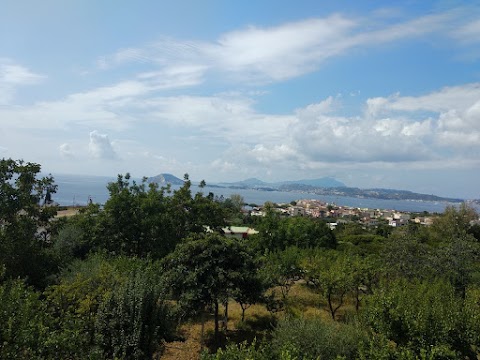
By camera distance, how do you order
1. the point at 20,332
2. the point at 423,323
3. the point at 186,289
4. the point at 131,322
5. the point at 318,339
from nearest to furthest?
1. the point at 20,332
2. the point at 131,322
3. the point at 318,339
4. the point at 423,323
5. the point at 186,289

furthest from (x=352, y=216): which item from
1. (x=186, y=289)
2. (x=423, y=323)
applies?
(x=423, y=323)

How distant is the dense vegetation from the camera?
9.28 m

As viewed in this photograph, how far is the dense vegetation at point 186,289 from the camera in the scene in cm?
928

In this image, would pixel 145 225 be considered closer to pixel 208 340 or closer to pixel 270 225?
pixel 208 340

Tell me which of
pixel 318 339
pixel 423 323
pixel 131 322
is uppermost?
pixel 131 322

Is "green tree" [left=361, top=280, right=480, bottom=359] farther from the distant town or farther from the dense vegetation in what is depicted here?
the distant town

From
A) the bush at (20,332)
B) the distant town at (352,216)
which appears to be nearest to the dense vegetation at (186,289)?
the bush at (20,332)

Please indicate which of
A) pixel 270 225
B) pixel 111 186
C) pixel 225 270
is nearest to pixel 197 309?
pixel 225 270

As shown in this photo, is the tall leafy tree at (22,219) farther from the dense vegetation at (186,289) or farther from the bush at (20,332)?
the bush at (20,332)

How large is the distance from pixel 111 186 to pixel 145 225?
428cm

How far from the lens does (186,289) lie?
1523 cm

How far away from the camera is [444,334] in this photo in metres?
11.4

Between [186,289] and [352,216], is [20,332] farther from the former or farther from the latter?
[352,216]

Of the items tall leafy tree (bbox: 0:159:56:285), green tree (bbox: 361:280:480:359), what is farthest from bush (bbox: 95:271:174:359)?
tall leafy tree (bbox: 0:159:56:285)
